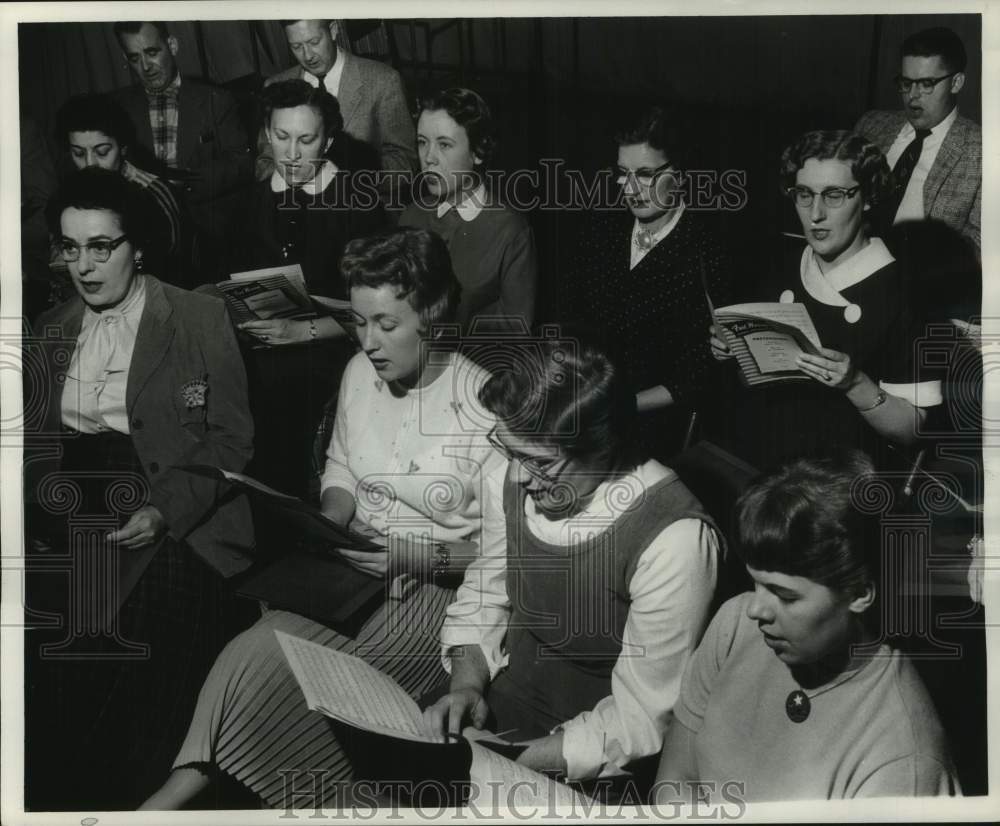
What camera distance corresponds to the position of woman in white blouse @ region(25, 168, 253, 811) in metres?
3.13

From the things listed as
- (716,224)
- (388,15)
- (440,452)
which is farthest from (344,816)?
(388,15)

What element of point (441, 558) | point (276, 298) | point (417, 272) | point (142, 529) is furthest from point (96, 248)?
point (441, 558)

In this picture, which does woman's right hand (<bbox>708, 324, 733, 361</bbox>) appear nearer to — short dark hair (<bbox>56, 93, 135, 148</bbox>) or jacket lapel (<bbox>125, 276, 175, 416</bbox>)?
jacket lapel (<bbox>125, 276, 175, 416</bbox>)

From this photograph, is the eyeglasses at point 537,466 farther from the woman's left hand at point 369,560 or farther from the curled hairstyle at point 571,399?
the woman's left hand at point 369,560

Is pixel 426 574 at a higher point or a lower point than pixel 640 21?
lower

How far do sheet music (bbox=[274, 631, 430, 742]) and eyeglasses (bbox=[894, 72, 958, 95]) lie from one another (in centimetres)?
224

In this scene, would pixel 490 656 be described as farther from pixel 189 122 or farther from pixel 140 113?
pixel 140 113

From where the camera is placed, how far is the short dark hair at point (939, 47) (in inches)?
123

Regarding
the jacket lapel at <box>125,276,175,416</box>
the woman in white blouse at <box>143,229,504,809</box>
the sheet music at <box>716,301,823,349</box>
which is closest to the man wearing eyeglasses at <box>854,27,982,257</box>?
the sheet music at <box>716,301,823,349</box>

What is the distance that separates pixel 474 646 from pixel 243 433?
90 cm

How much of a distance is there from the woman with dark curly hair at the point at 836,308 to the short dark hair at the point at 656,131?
305 mm

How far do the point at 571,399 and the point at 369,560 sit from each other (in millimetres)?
738

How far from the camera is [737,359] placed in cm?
310

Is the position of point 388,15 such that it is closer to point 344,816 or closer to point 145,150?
point 145,150
